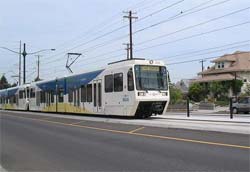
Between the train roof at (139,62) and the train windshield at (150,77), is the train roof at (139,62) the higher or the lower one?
the higher one

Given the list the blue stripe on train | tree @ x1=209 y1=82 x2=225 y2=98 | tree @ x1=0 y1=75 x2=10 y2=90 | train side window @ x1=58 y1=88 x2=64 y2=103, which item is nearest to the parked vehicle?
train side window @ x1=58 y1=88 x2=64 y2=103

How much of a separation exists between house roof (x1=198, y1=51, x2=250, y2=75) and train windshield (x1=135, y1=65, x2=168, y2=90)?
63135 millimetres

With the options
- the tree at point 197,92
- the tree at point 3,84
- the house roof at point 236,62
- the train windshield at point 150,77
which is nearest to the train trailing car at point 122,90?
the train windshield at point 150,77

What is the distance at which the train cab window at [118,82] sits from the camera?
27.0 meters

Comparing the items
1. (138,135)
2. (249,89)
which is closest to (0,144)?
(138,135)

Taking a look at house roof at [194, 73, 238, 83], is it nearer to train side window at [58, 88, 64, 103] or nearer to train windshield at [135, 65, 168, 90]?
train side window at [58, 88, 64, 103]

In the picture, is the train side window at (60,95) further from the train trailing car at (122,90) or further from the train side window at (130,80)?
the train side window at (130,80)

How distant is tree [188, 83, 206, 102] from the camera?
92438 millimetres

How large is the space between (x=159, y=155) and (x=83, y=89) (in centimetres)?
2158

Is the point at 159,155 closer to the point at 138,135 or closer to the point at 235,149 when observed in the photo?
the point at 235,149

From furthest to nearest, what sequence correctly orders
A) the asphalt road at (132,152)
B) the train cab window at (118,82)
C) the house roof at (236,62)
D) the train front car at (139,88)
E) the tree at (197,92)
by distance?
the tree at (197,92) < the house roof at (236,62) < the train cab window at (118,82) < the train front car at (139,88) < the asphalt road at (132,152)

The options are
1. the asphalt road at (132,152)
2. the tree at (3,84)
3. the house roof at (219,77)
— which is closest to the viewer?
the asphalt road at (132,152)

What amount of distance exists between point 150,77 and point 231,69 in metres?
64.4

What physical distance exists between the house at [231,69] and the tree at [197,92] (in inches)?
64.3
